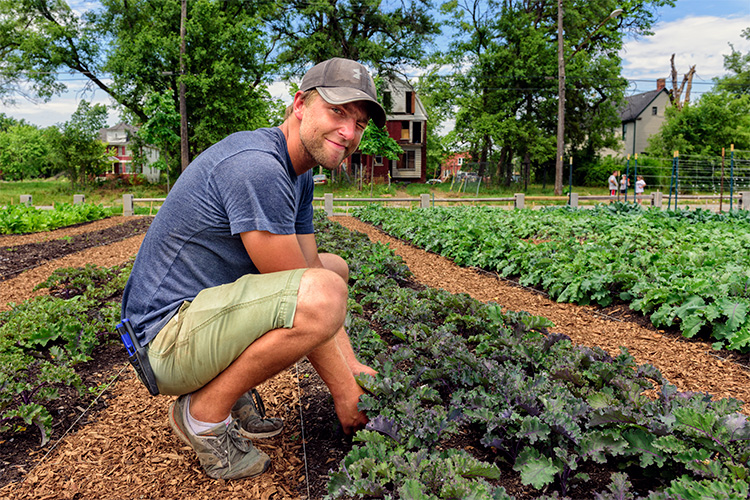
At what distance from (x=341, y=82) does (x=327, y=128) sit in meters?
0.20

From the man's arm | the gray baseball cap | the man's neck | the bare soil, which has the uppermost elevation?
the gray baseball cap

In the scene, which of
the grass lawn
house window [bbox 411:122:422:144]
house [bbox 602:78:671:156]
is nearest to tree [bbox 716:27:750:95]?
house [bbox 602:78:671:156]

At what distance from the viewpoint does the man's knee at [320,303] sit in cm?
198

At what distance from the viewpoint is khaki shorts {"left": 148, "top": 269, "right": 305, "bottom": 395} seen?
1.99 meters

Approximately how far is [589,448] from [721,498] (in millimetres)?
525

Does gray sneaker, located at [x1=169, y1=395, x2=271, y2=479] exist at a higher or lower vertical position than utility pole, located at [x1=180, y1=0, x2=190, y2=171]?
lower

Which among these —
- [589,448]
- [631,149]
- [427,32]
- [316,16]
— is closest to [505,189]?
[427,32]

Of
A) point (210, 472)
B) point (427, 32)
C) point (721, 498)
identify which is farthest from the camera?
point (427, 32)

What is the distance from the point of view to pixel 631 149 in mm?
49375

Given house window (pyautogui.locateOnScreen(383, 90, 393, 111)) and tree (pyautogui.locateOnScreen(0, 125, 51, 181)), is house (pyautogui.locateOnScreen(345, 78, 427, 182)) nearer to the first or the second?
house window (pyautogui.locateOnScreen(383, 90, 393, 111))

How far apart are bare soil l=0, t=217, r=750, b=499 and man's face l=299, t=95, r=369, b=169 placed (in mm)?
1294

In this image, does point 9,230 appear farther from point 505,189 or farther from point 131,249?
point 505,189

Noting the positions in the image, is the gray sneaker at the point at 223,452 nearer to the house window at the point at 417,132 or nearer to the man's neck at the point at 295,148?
the man's neck at the point at 295,148

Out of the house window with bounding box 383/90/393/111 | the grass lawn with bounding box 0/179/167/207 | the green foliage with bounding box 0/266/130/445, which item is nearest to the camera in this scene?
the green foliage with bounding box 0/266/130/445
